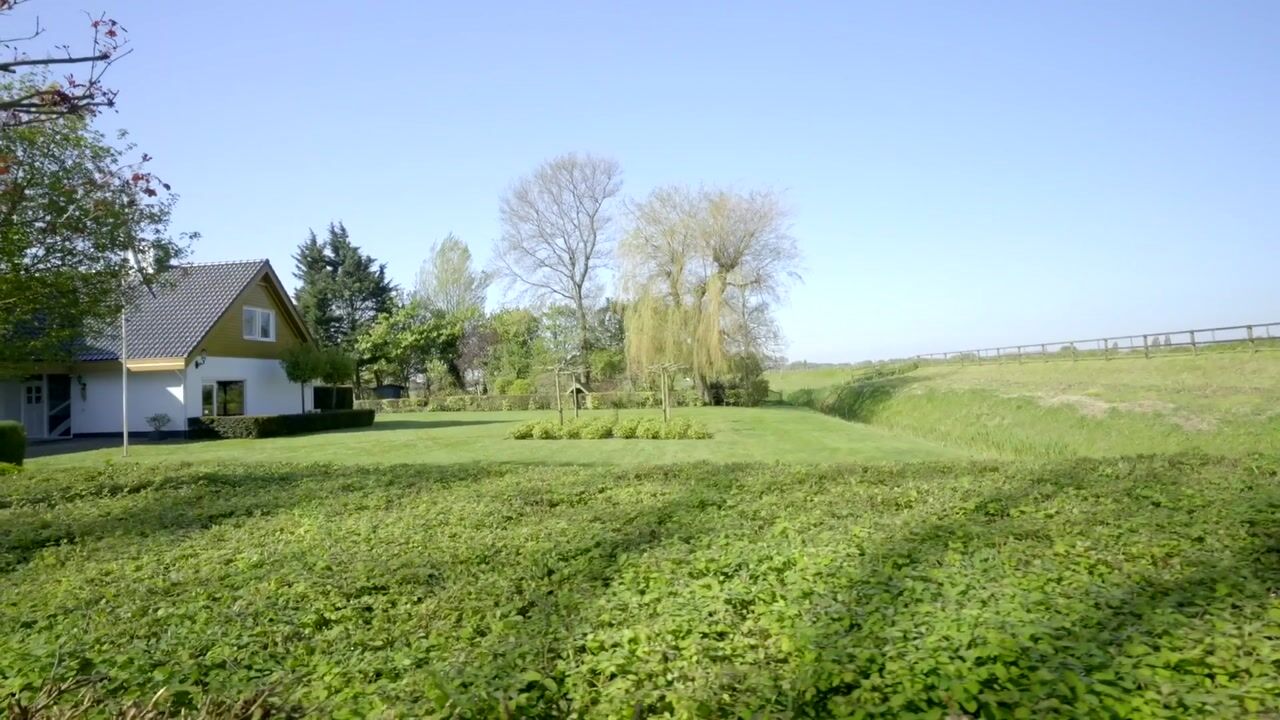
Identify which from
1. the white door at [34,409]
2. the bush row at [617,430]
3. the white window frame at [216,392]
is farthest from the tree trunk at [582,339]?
the white door at [34,409]

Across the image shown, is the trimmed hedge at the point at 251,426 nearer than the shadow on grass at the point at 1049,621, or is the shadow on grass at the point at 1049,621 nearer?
the shadow on grass at the point at 1049,621

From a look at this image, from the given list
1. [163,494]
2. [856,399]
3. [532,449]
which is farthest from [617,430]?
[856,399]

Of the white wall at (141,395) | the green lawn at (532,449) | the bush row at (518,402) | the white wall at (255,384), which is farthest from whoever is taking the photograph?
the bush row at (518,402)

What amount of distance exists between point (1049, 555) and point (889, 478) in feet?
10.6

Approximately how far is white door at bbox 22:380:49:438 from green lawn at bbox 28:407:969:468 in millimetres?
5856

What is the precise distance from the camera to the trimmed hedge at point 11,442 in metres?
15.4

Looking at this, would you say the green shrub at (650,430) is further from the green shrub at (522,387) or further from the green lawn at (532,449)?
the green shrub at (522,387)

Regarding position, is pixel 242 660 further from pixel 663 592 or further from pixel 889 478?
pixel 889 478

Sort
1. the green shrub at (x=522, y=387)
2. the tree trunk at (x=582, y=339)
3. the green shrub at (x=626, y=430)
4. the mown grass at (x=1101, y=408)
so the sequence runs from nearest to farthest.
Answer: the mown grass at (x=1101, y=408)
the green shrub at (x=626, y=430)
the green shrub at (x=522, y=387)
the tree trunk at (x=582, y=339)

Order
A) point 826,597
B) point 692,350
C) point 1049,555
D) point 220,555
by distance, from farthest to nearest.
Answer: point 692,350 < point 220,555 < point 1049,555 < point 826,597

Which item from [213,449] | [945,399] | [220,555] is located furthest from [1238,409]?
[213,449]

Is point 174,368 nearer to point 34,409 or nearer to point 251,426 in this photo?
point 251,426

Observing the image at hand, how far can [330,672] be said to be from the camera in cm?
351

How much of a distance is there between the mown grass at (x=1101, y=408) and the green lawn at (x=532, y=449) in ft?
10.6
